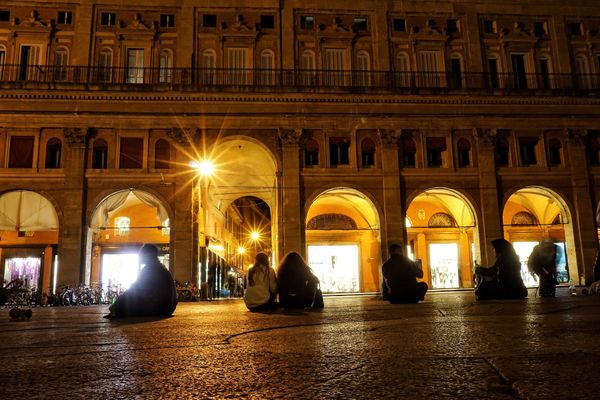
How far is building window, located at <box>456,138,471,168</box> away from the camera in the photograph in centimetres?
2377

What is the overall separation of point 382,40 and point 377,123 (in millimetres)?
4377

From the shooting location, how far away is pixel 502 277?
37.4 ft

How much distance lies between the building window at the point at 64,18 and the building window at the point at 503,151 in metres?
20.3

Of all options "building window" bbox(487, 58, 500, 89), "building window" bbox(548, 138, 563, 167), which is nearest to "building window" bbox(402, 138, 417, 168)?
"building window" bbox(487, 58, 500, 89)

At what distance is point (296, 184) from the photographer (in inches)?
882

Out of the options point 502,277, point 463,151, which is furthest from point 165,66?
point 502,277

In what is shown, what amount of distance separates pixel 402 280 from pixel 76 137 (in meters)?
16.5

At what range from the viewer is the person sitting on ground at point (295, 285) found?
394 inches

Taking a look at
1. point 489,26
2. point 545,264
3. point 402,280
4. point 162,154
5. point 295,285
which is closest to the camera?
point 295,285

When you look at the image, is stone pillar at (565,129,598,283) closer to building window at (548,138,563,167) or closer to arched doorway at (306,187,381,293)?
building window at (548,138,563,167)

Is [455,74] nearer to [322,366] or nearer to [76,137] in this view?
[76,137]

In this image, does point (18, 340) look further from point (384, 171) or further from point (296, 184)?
point (384, 171)

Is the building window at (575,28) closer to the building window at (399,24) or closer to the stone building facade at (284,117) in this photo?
the stone building facade at (284,117)

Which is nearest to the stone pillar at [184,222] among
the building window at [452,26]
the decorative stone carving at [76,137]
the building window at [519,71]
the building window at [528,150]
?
the decorative stone carving at [76,137]
